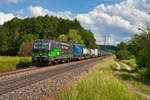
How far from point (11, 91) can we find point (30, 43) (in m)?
37.3

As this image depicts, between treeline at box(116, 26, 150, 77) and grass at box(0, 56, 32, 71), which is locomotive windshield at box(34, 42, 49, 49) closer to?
grass at box(0, 56, 32, 71)

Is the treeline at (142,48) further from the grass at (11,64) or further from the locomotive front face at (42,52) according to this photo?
the grass at (11,64)

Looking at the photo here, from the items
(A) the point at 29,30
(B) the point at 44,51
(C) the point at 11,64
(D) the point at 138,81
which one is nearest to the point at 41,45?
(B) the point at 44,51

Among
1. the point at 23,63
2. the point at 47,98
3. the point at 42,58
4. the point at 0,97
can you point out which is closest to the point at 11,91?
the point at 0,97

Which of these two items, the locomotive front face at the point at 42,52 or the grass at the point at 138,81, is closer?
the grass at the point at 138,81

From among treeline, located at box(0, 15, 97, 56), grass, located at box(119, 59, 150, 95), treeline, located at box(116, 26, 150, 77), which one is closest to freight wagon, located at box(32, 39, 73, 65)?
grass, located at box(119, 59, 150, 95)

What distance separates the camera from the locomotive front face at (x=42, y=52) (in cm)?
1906

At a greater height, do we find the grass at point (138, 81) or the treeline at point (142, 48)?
the treeline at point (142, 48)

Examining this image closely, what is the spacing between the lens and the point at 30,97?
7293mm

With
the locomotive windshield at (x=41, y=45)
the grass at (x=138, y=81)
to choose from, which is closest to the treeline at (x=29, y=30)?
the locomotive windshield at (x=41, y=45)

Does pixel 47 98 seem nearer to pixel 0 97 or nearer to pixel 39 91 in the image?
pixel 39 91

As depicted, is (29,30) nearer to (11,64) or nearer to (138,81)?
(11,64)

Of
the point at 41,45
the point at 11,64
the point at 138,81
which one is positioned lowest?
the point at 138,81

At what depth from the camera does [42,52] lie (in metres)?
19.2
